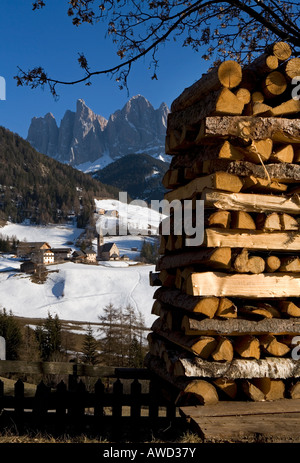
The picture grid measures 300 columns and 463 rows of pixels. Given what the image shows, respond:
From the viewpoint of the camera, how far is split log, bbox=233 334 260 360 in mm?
4359

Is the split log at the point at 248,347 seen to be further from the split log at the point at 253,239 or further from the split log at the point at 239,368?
the split log at the point at 253,239

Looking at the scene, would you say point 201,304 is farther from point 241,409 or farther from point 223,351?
point 241,409

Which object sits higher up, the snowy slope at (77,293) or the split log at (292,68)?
the split log at (292,68)

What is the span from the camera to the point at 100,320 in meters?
65.8

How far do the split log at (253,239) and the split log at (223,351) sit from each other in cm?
100

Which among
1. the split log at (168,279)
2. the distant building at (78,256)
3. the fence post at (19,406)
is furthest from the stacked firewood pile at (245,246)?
the distant building at (78,256)

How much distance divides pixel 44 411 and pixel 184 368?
230cm

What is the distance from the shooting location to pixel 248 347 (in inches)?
171

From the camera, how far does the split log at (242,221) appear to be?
443 cm

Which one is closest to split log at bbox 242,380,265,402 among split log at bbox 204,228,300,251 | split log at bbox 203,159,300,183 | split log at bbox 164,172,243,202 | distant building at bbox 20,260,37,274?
split log at bbox 204,228,300,251

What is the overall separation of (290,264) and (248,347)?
1015mm

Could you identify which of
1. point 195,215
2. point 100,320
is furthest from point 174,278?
point 100,320

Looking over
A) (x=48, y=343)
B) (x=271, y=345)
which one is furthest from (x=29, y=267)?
(x=271, y=345)
